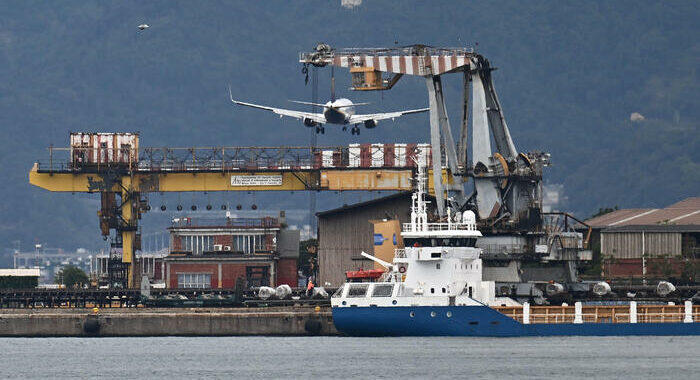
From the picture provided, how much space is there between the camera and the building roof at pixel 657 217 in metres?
152

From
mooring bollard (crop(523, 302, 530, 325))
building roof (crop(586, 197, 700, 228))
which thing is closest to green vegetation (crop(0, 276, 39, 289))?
mooring bollard (crop(523, 302, 530, 325))

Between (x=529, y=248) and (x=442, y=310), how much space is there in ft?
39.8

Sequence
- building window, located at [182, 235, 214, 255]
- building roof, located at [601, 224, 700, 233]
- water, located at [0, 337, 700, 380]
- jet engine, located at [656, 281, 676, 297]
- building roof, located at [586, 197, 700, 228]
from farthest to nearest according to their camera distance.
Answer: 1. building roof, located at [586, 197, 700, 228]
2. building roof, located at [601, 224, 700, 233]
3. building window, located at [182, 235, 214, 255]
4. jet engine, located at [656, 281, 676, 297]
5. water, located at [0, 337, 700, 380]

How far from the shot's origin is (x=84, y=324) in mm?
101875

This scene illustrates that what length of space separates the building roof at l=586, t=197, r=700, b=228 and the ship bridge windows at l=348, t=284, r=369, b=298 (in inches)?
2677

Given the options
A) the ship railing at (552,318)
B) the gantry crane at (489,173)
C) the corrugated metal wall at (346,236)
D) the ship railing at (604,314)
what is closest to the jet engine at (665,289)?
Answer: the gantry crane at (489,173)

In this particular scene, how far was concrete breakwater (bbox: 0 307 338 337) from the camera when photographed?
325 feet

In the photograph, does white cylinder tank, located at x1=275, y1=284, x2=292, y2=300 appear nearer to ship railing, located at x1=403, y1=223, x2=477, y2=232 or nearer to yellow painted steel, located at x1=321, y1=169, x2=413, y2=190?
ship railing, located at x1=403, y1=223, x2=477, y2=232

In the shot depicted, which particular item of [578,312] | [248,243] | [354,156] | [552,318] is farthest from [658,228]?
[552,318]

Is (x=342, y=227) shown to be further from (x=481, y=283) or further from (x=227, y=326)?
(x=481, y=283)

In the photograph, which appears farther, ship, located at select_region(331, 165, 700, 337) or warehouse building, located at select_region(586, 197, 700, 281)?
warehouse building, located at select_region(586, 197, 700, 281)

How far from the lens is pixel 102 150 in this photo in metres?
126

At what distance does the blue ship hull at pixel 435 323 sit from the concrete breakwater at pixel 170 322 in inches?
418

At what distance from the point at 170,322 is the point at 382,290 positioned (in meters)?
19.7
